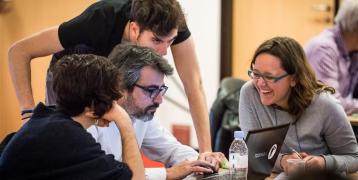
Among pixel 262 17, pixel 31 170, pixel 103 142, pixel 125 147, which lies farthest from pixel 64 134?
pixel 262 17

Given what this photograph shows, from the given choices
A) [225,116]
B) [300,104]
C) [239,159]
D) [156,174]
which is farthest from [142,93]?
[225,116]

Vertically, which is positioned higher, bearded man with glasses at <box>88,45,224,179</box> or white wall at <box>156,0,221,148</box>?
bearded man with glasses at <box>88,45,224,179</box>

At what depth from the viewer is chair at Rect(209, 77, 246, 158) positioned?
371 cm

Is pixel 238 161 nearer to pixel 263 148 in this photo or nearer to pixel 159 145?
pixel 263 148

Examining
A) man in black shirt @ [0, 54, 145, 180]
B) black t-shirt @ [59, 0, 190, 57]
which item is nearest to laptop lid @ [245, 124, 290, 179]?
man in black shirt @ [0, 54, 145, 180]

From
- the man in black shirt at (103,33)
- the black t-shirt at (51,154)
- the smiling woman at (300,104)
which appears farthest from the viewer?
the smiling woman at (300,104)

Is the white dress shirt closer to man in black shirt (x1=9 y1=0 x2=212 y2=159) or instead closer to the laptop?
man in black shirt (x1=9 y1=0 x2=212 y2=159)

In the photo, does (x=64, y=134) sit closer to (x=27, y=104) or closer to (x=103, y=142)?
(x=103, y=142)

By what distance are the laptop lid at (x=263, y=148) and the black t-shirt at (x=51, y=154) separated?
1.97ft

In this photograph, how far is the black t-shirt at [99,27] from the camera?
2.27m

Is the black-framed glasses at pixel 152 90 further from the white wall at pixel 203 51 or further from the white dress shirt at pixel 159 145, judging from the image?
the white wall at pixel 203 51

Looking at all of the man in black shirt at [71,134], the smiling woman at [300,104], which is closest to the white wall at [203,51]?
the smiling woman at [300,104]

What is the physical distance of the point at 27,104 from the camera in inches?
88.7

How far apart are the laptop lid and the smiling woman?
0.80 ft
